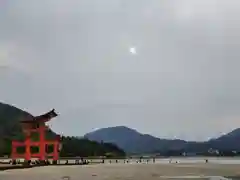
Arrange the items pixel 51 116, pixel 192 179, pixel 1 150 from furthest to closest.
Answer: pixel 1 150
pixel 51 116
pixel 192 179

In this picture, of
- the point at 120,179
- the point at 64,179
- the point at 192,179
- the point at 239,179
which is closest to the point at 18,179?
the point at 64,179

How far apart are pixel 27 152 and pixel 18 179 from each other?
204 feet

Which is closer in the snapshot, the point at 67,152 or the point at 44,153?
the point at 44,153

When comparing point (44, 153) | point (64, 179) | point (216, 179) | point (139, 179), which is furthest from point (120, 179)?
point (44, 153)

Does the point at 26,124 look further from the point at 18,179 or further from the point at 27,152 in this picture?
the point at 18,179

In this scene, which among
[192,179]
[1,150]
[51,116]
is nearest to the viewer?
[192,179]

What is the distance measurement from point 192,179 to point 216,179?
2.30m

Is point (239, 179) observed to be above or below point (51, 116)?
below

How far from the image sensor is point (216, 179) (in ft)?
134

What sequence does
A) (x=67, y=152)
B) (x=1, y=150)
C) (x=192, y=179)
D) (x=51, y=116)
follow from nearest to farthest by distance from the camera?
(x=192, y=179)
(x=51, y=116)
(x=1, y=150)
(x=67, y=152)

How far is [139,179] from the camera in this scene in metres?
40.8

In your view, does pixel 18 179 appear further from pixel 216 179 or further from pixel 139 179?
pixel 216 179

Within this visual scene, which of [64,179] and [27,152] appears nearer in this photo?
[64,179]

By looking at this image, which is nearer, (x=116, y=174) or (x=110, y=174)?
(x=116, y=174)
